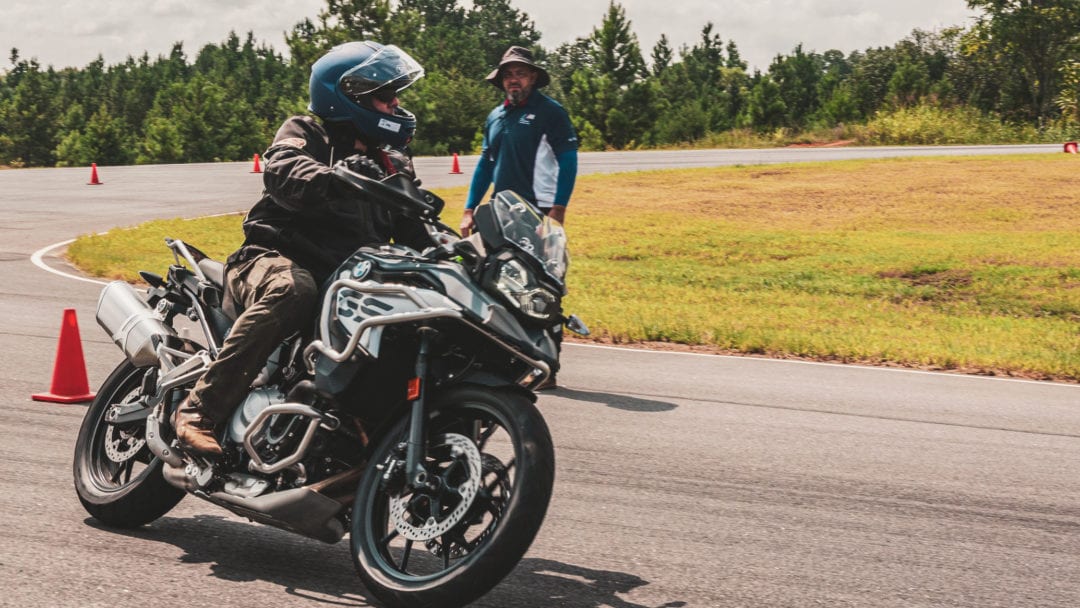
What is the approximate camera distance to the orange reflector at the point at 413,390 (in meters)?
4.16

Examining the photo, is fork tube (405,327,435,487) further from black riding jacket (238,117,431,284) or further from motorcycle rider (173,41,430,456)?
black riding jacket (238,117,431,284)

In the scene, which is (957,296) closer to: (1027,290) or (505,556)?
(1027,290)

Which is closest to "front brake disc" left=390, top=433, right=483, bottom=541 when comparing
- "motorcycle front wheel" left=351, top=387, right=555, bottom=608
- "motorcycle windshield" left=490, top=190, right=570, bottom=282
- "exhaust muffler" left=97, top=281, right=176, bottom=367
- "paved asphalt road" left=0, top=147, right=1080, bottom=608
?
"motorcycle front wheel" left=351, top=387, right=555, bottom=608

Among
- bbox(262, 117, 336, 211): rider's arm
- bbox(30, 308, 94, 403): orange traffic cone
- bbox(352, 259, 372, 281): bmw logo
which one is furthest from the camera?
bbox(30, 308, 94, 403): orange traffic cone

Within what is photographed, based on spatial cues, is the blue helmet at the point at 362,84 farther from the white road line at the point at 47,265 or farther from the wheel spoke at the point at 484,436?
the white road line at the point at 47,265

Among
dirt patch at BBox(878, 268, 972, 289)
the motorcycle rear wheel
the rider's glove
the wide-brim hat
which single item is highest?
the wide-brim hat

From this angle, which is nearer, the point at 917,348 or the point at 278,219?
the point at 278,219

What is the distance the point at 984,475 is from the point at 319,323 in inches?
154

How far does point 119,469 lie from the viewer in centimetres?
546

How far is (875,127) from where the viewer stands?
43719mm

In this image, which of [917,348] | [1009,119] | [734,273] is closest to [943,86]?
[1009,119]

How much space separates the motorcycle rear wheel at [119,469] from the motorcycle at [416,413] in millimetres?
319

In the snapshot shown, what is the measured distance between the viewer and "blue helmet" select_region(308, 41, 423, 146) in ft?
15.7

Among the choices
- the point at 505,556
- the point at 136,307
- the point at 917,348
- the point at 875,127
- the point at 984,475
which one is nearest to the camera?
the point at 505,556
